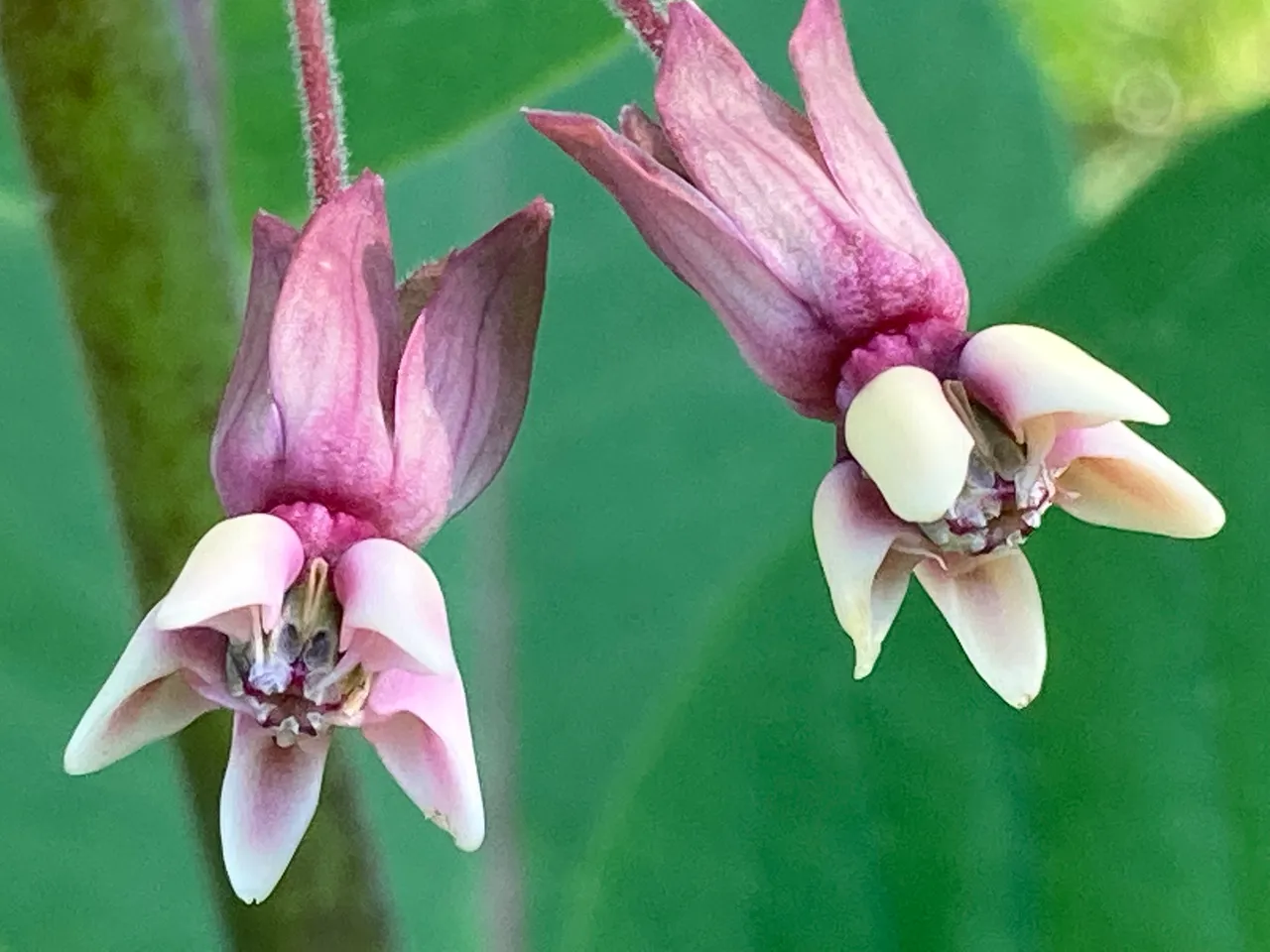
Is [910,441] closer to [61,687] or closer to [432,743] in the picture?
[432,743]

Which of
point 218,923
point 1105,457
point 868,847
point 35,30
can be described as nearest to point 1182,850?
point 868,847

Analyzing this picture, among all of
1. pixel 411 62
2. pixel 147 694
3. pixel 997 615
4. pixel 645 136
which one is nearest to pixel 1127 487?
pixel 997 615

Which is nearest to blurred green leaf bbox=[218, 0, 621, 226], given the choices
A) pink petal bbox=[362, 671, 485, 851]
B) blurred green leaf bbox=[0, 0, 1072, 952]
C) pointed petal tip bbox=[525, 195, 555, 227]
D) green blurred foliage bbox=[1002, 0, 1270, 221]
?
blurred green leaf bbox=[0, 0, 1072, 952]

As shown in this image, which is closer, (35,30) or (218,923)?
(35,30)

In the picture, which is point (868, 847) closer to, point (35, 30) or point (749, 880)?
point (749, 880)

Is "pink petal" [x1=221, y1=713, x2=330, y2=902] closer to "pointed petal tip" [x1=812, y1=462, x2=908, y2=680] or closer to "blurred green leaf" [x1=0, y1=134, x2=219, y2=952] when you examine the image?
"pointed petal tip" [x1=812, y1=462, x2=908, y2=680]
